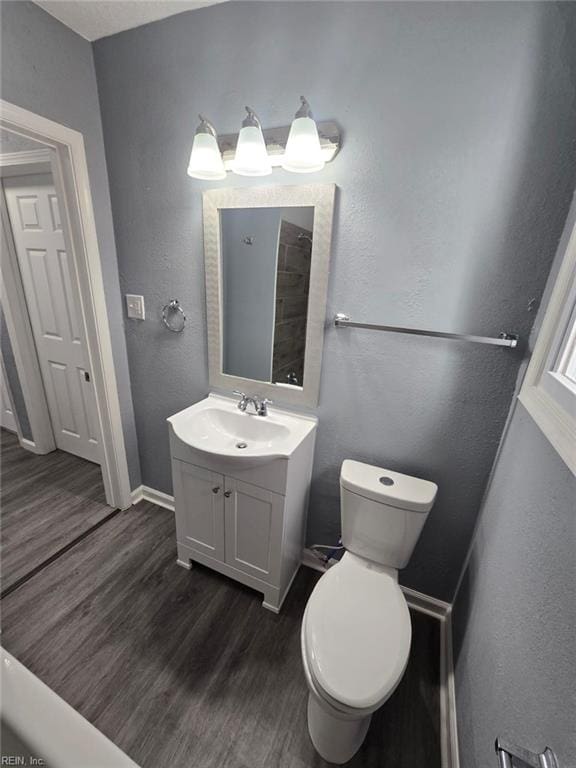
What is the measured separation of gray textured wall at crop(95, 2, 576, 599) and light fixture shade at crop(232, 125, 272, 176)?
0.15 metres

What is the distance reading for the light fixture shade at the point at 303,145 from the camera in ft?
3.55

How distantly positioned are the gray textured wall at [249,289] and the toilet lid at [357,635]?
0.92 meters

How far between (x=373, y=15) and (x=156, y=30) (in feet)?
3.00

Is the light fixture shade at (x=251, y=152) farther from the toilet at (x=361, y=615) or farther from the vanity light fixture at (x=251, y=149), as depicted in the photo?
the toilet at (x=361, y=615)

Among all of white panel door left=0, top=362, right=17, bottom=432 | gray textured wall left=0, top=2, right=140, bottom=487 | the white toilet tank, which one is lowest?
white panel door left=0, top=362, right=17, bottom=432

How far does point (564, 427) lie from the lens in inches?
28.7

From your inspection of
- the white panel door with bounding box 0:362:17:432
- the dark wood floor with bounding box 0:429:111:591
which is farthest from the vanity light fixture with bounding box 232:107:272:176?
the white panel door with bounding box 0:362:17:432

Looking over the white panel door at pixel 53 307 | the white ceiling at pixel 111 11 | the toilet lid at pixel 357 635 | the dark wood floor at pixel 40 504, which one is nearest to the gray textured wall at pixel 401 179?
the white ceiling at pixel 111 11

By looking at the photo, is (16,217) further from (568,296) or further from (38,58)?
(568,296)

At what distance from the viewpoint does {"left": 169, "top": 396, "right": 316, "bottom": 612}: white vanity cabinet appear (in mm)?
1306

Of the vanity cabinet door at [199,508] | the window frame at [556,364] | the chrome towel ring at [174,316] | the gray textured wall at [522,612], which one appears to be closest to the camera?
the gray textured wall at [522,612]

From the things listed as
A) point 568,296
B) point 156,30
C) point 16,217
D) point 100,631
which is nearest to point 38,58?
point 156,30

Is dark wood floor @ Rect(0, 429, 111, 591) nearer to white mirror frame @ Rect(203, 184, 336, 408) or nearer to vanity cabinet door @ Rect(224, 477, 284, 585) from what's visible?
vanity cabinet door @ Rect(224, 477, 284, 585)

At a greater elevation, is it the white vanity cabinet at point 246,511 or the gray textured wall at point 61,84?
the gray textured wall at point 61,84
